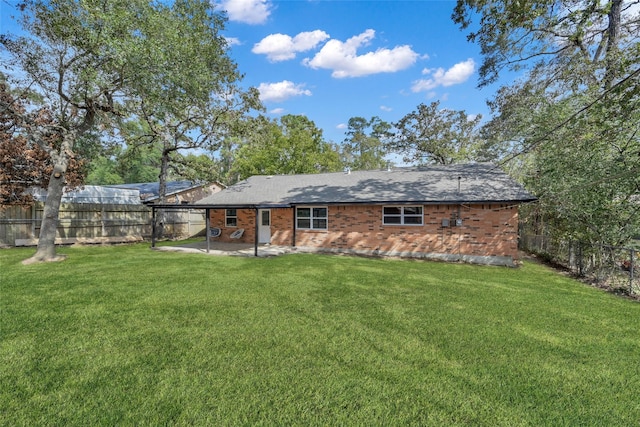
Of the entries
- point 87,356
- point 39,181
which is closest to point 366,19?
point 87,356

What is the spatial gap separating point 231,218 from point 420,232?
31.4 feet

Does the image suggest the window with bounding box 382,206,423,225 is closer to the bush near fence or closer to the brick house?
the brick house

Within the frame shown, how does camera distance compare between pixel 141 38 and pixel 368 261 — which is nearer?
pixel 141 38

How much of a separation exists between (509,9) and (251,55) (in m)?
13.0

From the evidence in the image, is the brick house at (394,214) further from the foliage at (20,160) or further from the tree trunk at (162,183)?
the foliage at (20,160)

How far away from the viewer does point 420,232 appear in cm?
1230

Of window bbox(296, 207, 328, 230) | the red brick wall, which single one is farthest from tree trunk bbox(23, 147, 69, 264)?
window bbox(296, 207, 328, 230)

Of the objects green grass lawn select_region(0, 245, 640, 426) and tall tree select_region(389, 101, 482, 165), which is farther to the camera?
tall tree select_region(389, 101, 482, 165)

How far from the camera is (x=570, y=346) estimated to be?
13.6 ft

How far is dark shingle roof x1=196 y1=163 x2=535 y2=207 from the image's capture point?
1184 centimetres

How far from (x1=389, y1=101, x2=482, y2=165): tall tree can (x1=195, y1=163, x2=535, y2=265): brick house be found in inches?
410

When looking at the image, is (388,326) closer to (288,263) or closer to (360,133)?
(288,263)

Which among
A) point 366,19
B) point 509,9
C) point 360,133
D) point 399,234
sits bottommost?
point 399,234

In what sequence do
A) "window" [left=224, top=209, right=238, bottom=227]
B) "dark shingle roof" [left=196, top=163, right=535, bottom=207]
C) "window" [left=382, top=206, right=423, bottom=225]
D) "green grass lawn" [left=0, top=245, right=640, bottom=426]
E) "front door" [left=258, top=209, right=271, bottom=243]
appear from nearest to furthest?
"green grass lawn" [left=0, top=245, right=640, bottom=426] < "dark shingle roof" [left=196, top=163, right=535, bottom=207] < "window" [left=382, top=206, right=423, bottom=225] < "front door" [left=258, top=209, right=271, bottom=243] < "window" [left=224, top=209, right=238, bottom=227]
